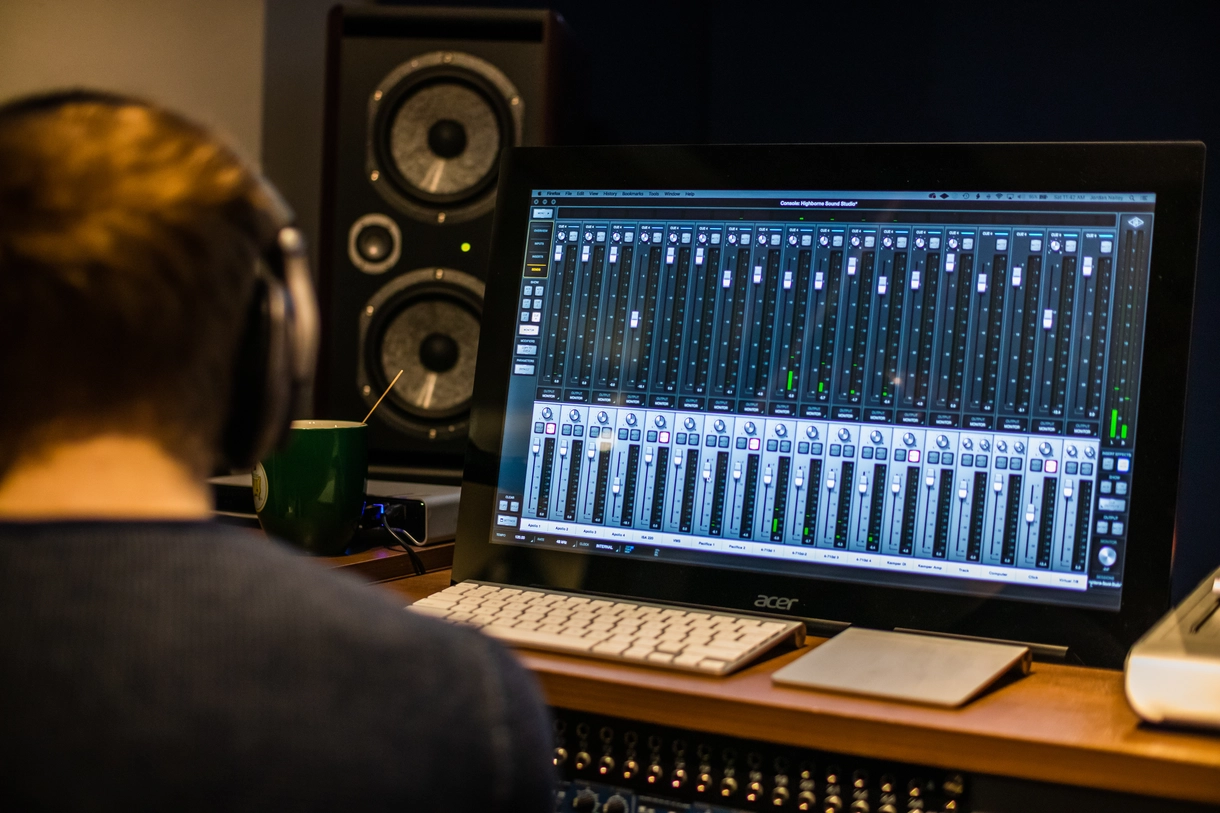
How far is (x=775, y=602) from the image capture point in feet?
3.20

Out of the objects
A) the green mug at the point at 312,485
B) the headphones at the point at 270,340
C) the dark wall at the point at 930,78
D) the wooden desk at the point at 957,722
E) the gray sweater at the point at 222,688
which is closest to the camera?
the gray sweater at the point at 222,688

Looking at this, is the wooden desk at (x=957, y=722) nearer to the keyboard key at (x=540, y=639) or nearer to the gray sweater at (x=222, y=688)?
the keyboard key at (x=540, y=639)

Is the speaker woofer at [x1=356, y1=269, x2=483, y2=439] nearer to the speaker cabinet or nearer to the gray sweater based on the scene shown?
the speaker cabinet

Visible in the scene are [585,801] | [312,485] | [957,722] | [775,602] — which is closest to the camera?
[957,722]

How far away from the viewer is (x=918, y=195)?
3.28 feet

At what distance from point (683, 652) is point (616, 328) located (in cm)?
35

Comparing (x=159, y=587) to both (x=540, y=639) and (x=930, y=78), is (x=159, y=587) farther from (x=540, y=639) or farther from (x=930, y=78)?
(x=930, y=78)

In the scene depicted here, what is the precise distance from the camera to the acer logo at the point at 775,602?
97 centimetres

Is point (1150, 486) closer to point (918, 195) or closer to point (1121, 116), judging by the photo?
point (918, 195)

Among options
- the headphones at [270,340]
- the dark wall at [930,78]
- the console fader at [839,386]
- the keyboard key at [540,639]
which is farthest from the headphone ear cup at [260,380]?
the dark wall at [930,78]

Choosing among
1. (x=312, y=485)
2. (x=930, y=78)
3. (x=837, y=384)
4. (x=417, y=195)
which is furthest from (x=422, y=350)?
(x=930, y=78)

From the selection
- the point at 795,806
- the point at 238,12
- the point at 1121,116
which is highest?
the point at 238,12

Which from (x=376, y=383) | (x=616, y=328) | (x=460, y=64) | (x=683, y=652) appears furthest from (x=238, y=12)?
(x=683, y=652)

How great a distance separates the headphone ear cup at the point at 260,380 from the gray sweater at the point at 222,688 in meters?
0.11
